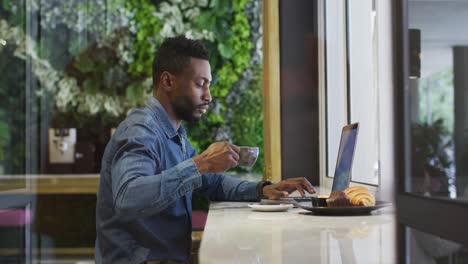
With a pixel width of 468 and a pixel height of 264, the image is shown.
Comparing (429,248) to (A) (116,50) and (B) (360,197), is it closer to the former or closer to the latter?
(B) (360,197)

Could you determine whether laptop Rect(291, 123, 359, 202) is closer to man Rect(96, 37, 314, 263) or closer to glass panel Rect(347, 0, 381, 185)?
man Rect(96, 37, 314, 263)

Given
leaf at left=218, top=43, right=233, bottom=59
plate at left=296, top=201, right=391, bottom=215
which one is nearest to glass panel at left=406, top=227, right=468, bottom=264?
plate at left=296, top=201, right=391, bottom=215

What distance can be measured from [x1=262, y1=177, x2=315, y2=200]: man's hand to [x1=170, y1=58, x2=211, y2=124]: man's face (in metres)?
0.38

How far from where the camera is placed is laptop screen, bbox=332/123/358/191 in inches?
83.0

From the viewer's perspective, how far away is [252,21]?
19.7ft

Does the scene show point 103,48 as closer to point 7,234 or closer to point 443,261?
point 7,234

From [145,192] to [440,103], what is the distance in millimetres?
1247

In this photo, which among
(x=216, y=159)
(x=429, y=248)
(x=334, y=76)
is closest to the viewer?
(x=429, y=248)

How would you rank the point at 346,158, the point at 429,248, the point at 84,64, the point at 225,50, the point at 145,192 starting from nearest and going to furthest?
1. the point at 429,248
2. the point at 145,192
3. the point at 346,158
4. the point at 225,50
5. the point at 84,64

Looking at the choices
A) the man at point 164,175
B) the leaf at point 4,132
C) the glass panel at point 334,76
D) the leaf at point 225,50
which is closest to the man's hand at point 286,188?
the man at point 164,175

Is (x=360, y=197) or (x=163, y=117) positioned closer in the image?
(x=360, y=197)

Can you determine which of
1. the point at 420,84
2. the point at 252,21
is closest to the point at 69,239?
the point at 252,21

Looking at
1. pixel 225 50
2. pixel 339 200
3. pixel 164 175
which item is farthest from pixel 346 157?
pixel 225 50

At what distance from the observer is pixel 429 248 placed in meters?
0.79
